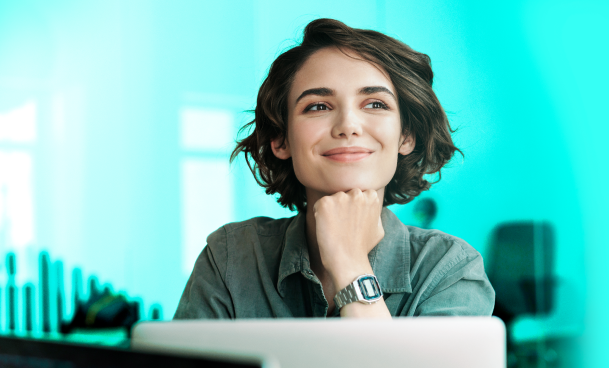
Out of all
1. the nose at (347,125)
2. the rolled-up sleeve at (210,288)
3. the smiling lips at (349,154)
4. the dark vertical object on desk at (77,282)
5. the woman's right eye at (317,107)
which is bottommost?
the dark vertical object on desk at (77,282)

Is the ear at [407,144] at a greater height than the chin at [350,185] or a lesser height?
greater

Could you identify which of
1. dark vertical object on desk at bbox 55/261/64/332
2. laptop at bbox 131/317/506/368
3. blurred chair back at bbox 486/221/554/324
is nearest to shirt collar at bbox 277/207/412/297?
laptop at bbox 131/317/506/368

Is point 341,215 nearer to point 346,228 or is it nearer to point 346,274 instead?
point 346,228

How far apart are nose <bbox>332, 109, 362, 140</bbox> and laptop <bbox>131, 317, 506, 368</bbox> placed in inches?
34.4

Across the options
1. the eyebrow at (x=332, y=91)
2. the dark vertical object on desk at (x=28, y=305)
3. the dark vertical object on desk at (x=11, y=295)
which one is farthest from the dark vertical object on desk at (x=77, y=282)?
the eyebrow at (x=332, y=91)

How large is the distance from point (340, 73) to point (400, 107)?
22 centimetres

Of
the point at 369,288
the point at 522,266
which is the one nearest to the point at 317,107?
the point at 369,288

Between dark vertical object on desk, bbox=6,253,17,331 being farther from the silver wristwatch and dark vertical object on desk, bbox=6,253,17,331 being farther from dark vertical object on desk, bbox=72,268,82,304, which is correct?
the silver wristwatch

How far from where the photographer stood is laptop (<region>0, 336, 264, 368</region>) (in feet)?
0.96

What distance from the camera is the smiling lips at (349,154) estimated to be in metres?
1.31

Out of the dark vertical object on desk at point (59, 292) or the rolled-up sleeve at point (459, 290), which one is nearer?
the rolled-up sleeve at point (459, 290)

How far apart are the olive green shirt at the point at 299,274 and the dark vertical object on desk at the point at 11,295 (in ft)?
7.80

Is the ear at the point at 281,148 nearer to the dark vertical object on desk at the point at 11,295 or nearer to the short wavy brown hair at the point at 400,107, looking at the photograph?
the short wavy brown hair at the point at 400,107

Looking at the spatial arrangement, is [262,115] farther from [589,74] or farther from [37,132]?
[37,132]
